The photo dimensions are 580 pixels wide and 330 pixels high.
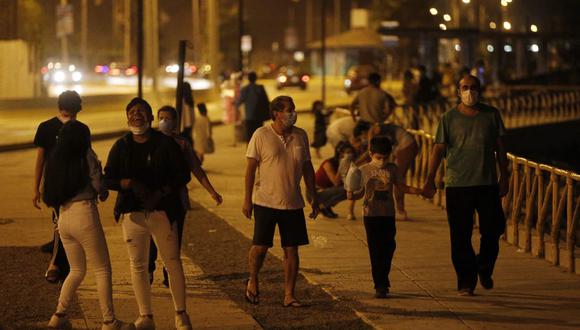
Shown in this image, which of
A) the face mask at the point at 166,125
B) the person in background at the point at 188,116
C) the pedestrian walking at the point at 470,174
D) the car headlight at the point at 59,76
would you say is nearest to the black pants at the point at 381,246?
the pedestrian walking at the point at 470,174

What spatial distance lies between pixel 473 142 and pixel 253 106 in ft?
43.6

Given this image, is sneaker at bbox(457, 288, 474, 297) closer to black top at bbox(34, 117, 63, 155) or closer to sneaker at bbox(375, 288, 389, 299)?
sneaker at bbox(375, 288, 389, 299)

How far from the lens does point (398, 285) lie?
36.8ft

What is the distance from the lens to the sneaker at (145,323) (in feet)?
29.8

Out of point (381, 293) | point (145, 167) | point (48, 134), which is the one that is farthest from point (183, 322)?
point (381, 293)

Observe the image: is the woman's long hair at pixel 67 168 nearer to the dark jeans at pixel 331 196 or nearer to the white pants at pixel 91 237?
the white pants at pixel 91 237

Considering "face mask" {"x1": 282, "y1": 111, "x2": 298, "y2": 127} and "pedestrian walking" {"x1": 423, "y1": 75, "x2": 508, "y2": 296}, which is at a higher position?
"face mask" {"x1": 282, "y1": 111, "x2": 298, "y2": 127}

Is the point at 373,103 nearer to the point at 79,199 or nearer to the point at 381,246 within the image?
the point at 381,246

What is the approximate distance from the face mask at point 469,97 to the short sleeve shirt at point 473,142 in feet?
0.34

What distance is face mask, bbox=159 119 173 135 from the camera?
10852 mm

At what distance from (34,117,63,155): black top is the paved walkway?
1277mm

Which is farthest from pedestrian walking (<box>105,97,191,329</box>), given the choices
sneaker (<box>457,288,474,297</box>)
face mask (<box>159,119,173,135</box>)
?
sneaker (<box>457,288,474,297</box>)

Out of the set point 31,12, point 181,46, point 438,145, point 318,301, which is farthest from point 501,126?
point 31,12

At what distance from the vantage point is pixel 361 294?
10805 millimetres
